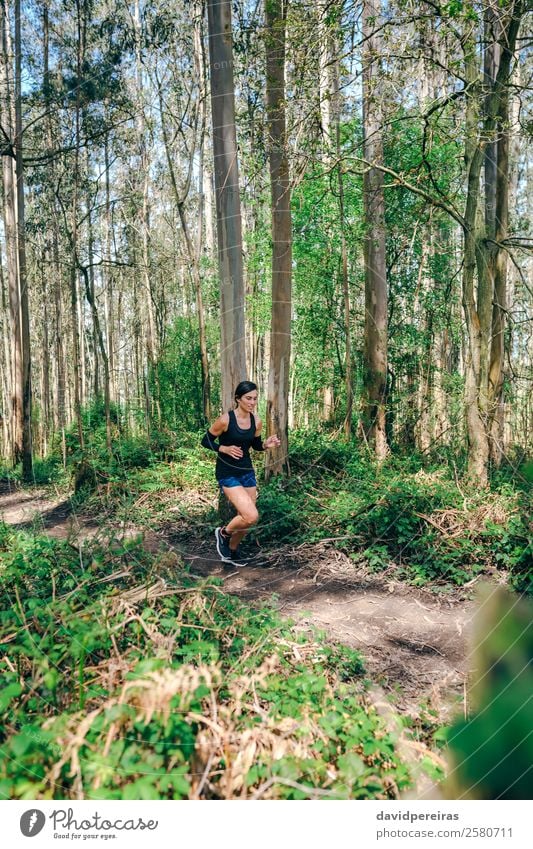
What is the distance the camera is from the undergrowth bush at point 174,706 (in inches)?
48.9

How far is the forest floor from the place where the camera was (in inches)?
87.0

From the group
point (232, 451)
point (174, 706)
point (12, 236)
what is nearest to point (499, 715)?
point (174, 706)

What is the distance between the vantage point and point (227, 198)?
145 inches

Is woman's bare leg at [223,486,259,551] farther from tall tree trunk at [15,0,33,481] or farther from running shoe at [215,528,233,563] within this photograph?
tall tree trunk at [15,0,33,481]

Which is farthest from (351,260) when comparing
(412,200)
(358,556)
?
(358,556)

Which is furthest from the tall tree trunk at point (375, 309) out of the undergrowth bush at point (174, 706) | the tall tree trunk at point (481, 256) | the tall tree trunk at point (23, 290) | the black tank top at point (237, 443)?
the tall tree trunk at point (23, 290)

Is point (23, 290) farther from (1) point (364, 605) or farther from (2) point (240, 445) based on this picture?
(1) point (364, 605)

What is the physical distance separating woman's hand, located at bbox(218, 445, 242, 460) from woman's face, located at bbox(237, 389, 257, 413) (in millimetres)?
259

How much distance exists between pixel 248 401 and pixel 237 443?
0.99ft

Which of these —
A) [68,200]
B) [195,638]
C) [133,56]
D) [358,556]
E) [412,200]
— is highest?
[133,56]

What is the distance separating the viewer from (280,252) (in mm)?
3383

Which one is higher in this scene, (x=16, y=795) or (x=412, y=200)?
(x=412, y=200)
